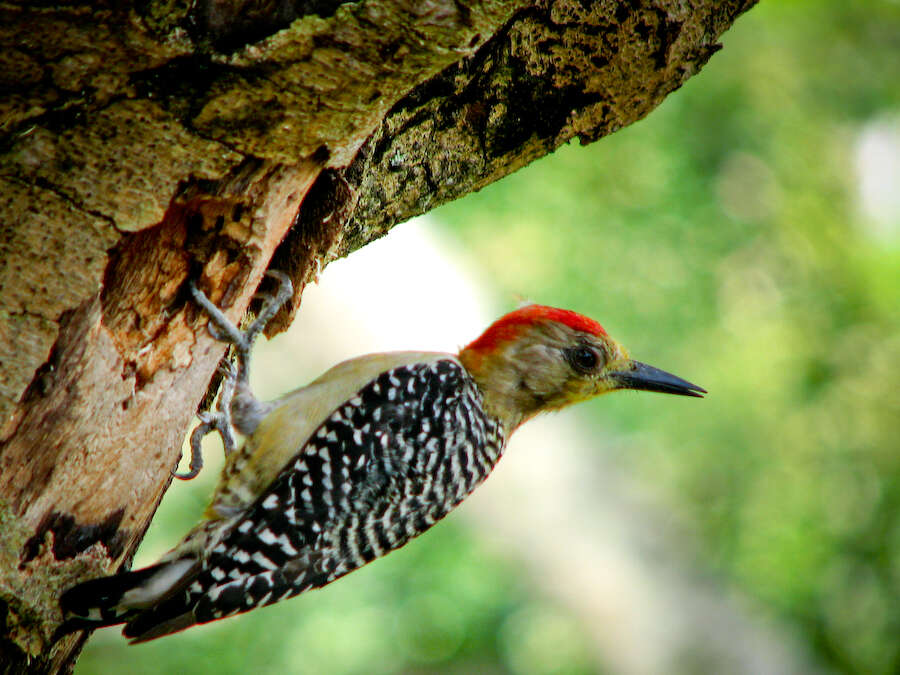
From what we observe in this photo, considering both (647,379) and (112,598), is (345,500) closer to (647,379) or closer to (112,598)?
(112,598)

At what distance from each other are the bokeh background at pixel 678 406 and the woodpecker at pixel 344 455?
3673mm

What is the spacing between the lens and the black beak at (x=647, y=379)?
4004 mm

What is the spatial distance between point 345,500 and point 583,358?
4.31ft

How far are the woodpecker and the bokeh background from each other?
3.67 metres

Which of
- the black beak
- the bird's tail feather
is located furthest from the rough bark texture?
the black beak

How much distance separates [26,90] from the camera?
2.11 meters

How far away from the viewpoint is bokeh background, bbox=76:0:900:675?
7922mm

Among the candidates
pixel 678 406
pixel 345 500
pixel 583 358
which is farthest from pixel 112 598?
pixel 678 406

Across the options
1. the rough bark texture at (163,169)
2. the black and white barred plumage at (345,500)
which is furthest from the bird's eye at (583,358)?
the rough bark texture at (163,169)

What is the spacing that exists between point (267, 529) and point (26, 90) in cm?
170

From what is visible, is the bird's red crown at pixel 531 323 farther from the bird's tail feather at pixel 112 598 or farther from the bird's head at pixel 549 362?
the bird's tail feather at pixel 112 598

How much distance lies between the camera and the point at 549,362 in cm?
407

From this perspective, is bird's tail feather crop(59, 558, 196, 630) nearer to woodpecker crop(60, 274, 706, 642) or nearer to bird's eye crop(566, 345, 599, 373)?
woodpecker crop(60, 274, 706, 642)

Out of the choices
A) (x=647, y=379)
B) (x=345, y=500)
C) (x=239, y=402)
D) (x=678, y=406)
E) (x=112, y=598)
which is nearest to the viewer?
(x=112, y=598)
